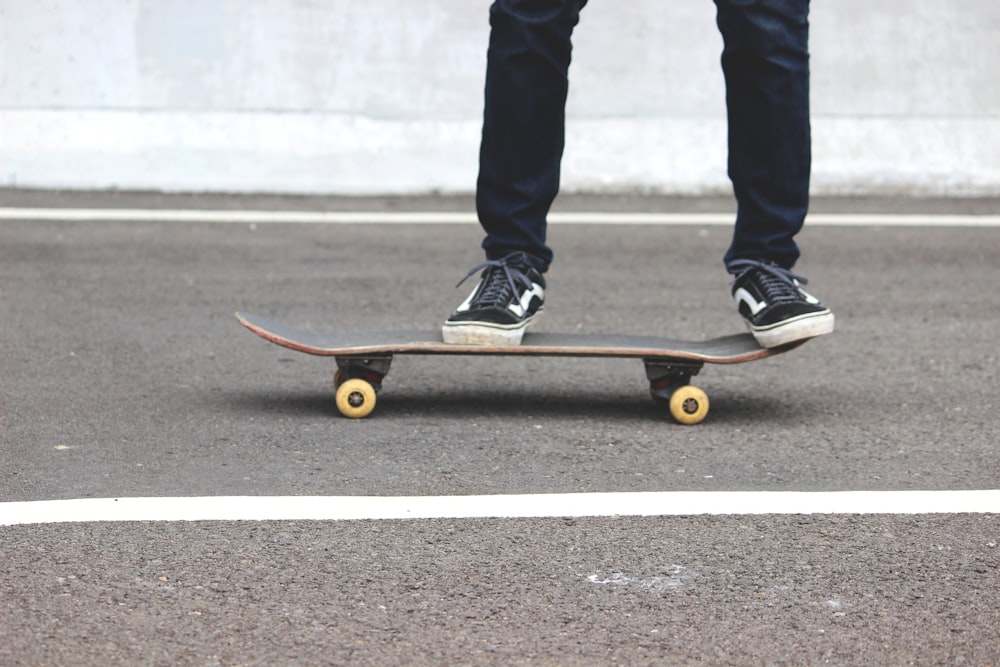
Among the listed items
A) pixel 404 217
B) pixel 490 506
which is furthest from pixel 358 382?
pixel 404 217

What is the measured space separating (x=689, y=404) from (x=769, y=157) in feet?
2.29

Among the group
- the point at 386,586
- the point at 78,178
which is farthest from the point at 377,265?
the point at 386,586

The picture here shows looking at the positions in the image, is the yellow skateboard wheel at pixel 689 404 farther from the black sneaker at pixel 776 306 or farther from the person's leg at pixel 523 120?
the person's leg at pixel 523 120

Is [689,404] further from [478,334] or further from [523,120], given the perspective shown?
[523,120]

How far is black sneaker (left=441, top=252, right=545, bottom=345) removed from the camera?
366 centimetres

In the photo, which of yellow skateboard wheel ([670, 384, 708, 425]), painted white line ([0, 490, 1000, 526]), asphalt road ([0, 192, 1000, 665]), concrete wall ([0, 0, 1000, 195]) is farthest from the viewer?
concrete wall ([0, 0, 1000, 195])

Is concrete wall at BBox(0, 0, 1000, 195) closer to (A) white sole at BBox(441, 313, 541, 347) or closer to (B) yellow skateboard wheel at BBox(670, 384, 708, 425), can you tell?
(A) white sole at BBox(441, 313, 541, 347)

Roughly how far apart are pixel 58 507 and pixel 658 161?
5601mm

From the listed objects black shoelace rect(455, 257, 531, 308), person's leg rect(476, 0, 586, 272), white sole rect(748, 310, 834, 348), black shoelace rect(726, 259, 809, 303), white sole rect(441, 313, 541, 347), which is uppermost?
person's leg rect(476, 0, 586, 272)

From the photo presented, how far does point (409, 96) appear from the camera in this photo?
8.06 metres

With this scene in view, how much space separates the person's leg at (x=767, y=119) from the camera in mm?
3674

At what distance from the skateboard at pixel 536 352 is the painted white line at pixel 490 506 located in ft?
2.26

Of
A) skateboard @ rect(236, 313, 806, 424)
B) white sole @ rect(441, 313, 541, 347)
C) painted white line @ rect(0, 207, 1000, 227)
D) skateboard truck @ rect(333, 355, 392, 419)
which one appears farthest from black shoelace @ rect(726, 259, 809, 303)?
painted white line @ rect(0, 207, 1000, 227)

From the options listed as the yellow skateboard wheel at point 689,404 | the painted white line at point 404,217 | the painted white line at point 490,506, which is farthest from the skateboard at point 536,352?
the painted white line at point 404,217
